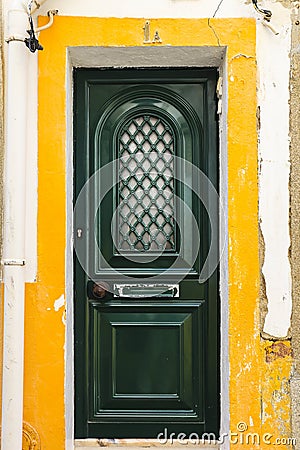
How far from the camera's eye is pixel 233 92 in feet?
12.9

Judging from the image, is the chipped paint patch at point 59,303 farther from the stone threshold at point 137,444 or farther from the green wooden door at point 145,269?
the stone threshold at point 137,444

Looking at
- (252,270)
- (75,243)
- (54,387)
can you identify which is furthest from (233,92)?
(54,387)

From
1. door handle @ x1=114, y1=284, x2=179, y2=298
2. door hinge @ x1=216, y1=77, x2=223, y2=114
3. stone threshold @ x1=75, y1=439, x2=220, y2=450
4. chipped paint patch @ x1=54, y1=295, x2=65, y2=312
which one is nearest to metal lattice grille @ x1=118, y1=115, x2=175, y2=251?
door handle @ x1=114, y1=284, x2=179, y2=298

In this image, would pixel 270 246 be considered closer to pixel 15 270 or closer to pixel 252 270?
pixel 252 270

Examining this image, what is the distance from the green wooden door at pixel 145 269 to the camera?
13.5ft

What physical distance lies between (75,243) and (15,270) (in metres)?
0.49

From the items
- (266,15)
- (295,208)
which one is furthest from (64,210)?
(266,15)

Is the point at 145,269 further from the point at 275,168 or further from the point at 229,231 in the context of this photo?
the point at 275,168

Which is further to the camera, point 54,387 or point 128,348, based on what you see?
point 128,348

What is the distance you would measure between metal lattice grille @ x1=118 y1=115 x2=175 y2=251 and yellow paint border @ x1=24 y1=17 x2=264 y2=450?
41 centimetres

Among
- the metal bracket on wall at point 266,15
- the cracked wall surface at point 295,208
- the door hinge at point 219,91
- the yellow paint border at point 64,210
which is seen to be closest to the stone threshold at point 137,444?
the yellow paint border at point 64,210

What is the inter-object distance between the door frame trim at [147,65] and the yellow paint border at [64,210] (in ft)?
0.19

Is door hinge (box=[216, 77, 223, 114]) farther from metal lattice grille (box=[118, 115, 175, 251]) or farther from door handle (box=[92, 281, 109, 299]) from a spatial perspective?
door handle (box=[92, 281, 109, 299])

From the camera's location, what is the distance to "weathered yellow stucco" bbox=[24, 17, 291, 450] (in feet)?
12.7
